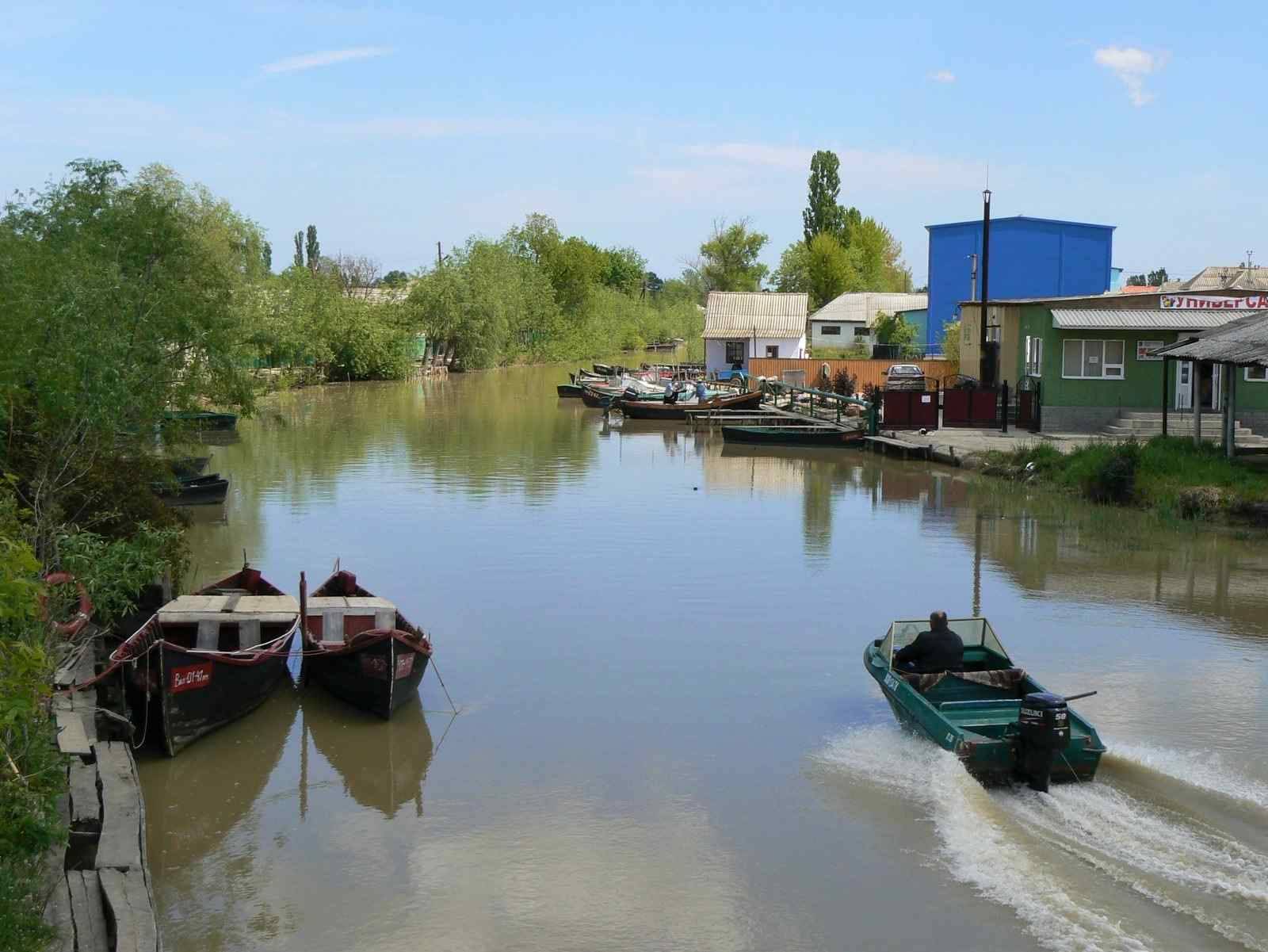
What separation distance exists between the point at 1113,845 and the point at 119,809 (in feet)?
24.5

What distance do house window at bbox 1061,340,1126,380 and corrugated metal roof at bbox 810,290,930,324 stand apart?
132 feet

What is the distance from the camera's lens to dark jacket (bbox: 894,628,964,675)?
42.1 feet

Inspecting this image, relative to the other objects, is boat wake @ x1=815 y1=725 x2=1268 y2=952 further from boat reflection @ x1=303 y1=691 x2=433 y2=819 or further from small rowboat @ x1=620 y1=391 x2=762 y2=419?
small rowboat @ x1=620 y1=391 x2=762 y2=419

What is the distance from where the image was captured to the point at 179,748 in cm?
1264

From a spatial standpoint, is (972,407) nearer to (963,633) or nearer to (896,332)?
(963,633)

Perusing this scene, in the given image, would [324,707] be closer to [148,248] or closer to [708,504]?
[148,248]

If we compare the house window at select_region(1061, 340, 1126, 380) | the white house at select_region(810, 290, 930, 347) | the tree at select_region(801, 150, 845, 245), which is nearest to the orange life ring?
the house window at select_region(1061, 340, 1126, 380)

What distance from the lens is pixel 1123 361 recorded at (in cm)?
3588

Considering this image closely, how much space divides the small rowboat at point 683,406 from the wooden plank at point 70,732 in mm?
39694

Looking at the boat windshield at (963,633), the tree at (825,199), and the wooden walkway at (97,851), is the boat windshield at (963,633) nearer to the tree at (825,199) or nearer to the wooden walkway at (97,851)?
the wooden walkway at (97,851)

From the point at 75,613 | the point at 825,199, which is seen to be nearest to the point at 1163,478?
the point at 75,613

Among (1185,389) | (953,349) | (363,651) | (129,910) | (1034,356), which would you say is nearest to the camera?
(129,910)

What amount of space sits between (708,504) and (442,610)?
11.8m

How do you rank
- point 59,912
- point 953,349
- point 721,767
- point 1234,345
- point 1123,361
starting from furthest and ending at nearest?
point 953,349, point 1123,361, point 1234,345, point 721,767, point 59,912
